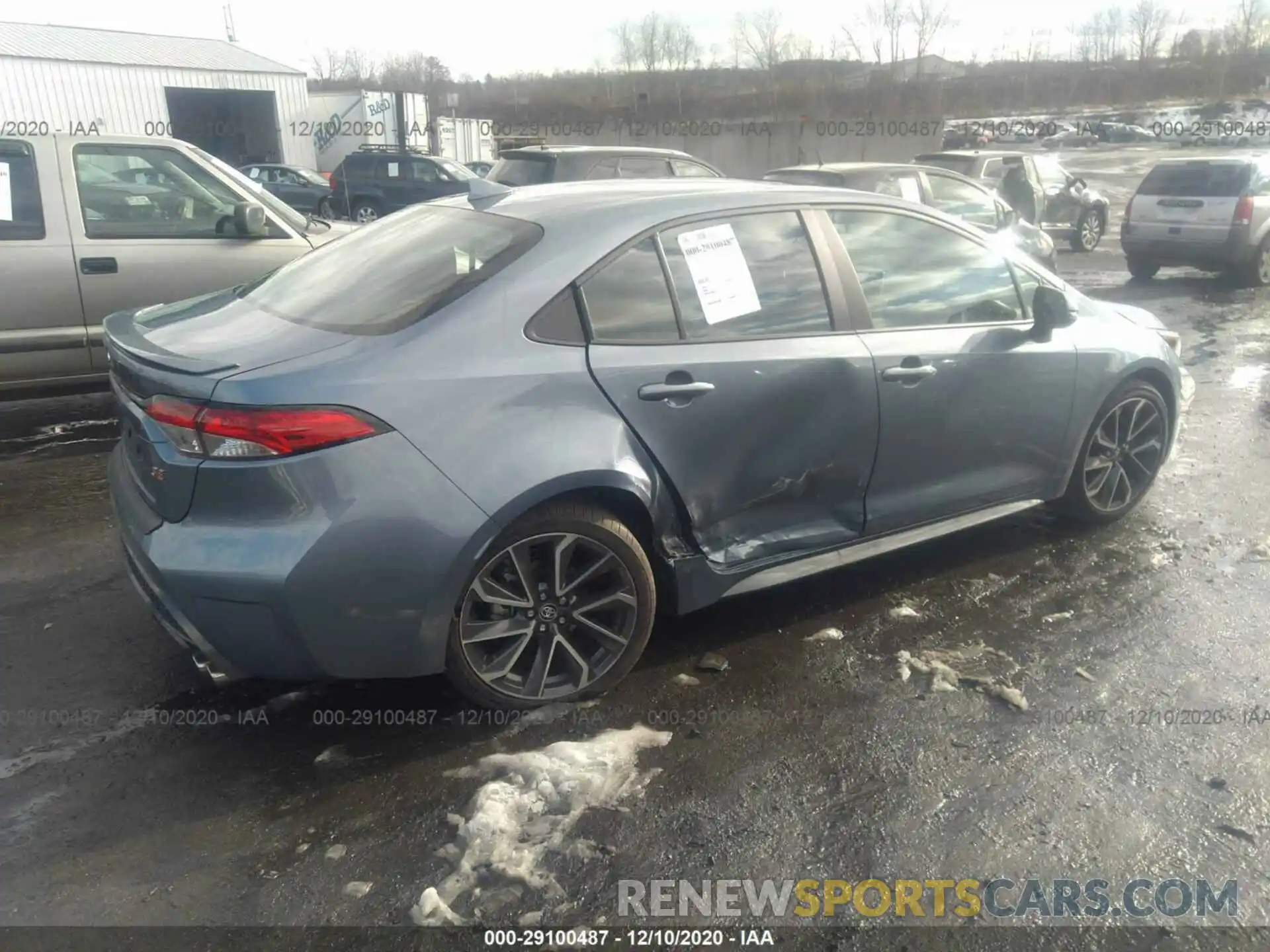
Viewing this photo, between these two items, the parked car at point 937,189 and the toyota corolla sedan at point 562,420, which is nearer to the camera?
the toyota corolla sedan at point 562,420

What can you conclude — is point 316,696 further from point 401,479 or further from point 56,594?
point 56,594

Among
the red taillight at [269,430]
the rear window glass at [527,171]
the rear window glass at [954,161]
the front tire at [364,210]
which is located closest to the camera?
the red taillight at [269,430]

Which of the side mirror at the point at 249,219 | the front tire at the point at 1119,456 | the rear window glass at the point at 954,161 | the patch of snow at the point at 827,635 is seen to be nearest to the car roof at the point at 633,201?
the front tire at the point at 1119,456

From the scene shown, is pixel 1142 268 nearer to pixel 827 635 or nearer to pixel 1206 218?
pixel 1206 218

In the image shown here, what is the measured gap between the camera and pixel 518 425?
2.80m

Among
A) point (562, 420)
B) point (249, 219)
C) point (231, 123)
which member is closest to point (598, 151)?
point (249, 219)

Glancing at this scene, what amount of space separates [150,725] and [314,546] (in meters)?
1.02

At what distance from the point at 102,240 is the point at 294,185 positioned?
760 inches

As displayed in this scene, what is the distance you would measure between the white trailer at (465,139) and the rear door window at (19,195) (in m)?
31.8

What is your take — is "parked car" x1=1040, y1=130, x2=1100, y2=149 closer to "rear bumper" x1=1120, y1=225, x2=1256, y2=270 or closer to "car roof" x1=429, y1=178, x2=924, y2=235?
"rear bumper" x1=1120, y1=225, x2=1256, y2=270

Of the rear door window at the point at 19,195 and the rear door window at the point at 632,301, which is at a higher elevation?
the rear door window at the point at 19,195

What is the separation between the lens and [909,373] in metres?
3.56

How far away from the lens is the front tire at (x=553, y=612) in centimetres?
290

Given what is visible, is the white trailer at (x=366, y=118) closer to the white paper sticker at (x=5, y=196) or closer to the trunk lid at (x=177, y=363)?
the white paper sticker at (x=5, y=196)
